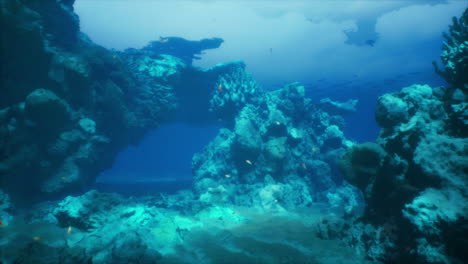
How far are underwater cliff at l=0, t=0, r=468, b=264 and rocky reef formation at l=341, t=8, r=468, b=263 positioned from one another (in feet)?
0.09

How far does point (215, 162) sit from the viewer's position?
1542cm

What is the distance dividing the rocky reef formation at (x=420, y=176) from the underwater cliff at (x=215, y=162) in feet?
0.09

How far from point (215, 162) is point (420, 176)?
1202 cm

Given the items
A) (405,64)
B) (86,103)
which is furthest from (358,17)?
(86,103)

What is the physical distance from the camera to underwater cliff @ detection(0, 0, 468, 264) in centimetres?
475

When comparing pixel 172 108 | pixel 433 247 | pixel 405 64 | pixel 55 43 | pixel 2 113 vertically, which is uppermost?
pixel 405 64

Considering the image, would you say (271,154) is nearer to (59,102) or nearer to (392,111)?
(392,111)

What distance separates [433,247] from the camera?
3770 mm

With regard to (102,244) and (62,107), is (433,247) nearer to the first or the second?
(102,244)

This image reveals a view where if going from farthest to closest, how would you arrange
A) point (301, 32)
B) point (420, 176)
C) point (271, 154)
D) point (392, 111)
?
point (301, 32)
point (271, 154)
point (392, 111)
point (420, 176)

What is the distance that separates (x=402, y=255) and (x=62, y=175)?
12.8 m

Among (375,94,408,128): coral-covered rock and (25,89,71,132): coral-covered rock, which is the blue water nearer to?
(25,89,71,132): coral-covered rock

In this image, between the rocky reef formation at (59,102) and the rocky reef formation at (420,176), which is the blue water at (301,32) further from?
the rocky reef formation at (420,176)

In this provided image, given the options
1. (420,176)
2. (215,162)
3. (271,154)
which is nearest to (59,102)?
(215,162)
